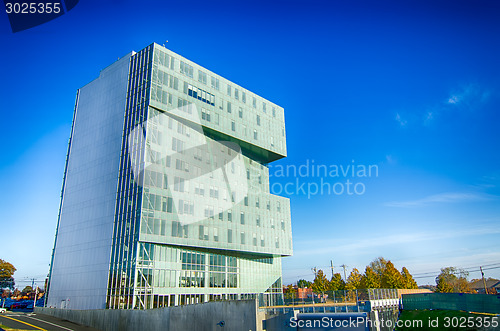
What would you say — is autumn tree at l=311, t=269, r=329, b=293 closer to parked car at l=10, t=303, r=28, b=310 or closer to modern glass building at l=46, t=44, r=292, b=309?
modern glass building at l=46, t=44, r=292, b=309

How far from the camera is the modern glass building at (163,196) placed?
170 feet

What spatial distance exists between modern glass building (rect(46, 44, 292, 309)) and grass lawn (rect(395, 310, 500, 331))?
3183 centimetres

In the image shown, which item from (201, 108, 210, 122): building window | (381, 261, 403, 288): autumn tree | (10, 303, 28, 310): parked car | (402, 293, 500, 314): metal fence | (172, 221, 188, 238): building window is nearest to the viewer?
(402, 293, 500, 314): metal fence

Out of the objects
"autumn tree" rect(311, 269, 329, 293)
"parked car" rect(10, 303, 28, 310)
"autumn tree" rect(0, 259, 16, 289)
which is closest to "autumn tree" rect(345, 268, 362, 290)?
"autumn tree" rect(311, 269, 329, 293)

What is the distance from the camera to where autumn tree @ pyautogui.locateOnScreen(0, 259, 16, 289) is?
109 m

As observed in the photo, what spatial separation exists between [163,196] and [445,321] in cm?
3879

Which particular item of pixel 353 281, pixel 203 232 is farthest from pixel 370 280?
pixel 203 232

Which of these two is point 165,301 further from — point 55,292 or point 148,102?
point 148,102

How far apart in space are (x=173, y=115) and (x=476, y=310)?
47.5m

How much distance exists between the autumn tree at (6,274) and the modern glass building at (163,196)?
64.7 metres

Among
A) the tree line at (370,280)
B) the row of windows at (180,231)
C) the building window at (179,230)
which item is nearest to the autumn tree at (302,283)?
the tree line at (370,280)

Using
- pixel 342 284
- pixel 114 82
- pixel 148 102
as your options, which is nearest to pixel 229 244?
pixel 148 102

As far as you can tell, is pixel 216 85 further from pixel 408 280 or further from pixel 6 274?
pixel 6 274

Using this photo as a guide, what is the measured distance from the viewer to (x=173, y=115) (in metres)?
58.8
